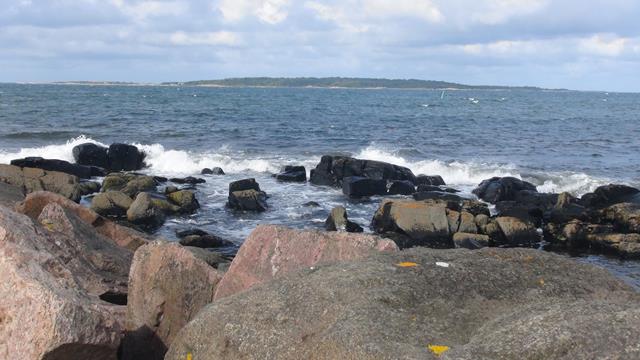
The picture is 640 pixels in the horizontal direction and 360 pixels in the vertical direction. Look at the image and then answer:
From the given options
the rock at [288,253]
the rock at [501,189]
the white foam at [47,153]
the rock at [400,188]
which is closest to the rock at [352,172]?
the rock at [400,188]

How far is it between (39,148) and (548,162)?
29.0 meters

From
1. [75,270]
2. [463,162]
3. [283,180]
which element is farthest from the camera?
[463,162]

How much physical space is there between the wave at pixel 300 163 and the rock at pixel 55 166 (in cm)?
469

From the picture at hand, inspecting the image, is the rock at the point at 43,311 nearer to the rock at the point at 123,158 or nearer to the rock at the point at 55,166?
the rock at the point at 55,166

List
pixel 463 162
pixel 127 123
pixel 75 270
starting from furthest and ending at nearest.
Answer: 1. pixel 127 123
2. pixel 463 162
3. pixel 75 270

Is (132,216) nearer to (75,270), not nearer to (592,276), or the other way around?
(75,270)

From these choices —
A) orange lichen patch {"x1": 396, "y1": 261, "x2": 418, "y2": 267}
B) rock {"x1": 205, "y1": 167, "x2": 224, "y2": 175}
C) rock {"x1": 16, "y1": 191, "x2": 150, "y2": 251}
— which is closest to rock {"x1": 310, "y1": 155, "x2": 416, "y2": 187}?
rock {"x1": 205, "y1": 167, "x2": 224, "y2": 175}

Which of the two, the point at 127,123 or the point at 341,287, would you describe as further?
the point at 127,123

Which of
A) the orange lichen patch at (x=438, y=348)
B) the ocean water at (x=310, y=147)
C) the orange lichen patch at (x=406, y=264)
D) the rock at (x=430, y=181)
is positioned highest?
the orange lichen patch at (x=406, y=264)

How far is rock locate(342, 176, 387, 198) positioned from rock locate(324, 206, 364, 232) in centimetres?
568

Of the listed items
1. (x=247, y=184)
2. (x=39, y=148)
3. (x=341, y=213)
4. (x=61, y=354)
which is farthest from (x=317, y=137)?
(x=61, y=354)

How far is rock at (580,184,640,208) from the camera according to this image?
25.0 meters

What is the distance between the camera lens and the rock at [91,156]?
3288cm

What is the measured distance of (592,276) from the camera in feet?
22.8
